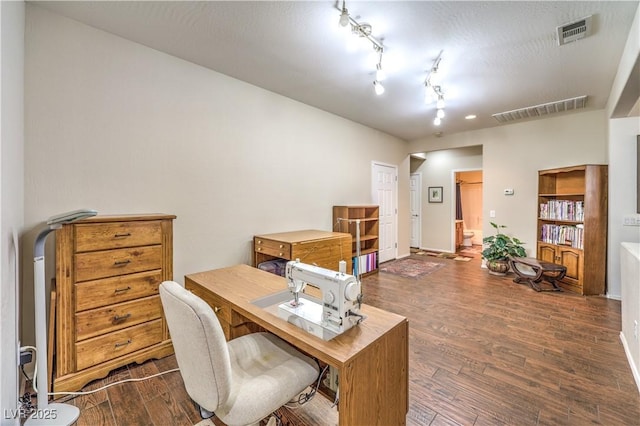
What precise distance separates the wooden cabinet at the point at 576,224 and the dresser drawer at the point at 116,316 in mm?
5340

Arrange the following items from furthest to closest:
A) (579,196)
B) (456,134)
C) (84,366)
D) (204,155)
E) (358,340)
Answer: (456,134) < (579,196) < (204,155) < (84,366) < (358,340)

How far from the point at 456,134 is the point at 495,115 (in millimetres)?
1181

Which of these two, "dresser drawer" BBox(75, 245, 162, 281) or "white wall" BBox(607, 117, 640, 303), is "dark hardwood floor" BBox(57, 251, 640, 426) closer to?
"white wall" BBox(607, 117, 640, 303)

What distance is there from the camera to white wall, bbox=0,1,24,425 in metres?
1.29

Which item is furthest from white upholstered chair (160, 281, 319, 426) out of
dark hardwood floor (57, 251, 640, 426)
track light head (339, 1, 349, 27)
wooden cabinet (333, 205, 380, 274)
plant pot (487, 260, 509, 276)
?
plant pot (487, 260, 509, 276)

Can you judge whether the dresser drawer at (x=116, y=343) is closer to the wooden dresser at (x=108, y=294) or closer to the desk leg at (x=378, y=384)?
the wooden dresser at (x=108, y=294)

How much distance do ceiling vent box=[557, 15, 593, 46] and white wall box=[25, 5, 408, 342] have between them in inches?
114

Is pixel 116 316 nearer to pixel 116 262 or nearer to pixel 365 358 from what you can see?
pixel 116 262

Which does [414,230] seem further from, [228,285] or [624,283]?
[228,285]

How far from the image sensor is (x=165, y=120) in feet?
8.89

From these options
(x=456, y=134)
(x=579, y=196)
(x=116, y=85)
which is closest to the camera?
(x=116, y=85)

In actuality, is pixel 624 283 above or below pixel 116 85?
below

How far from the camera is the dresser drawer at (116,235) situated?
6.34 feet

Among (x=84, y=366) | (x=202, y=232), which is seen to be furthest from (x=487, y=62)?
(x=84, y=366)
